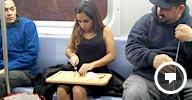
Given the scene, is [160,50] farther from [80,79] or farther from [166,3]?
[80,79]

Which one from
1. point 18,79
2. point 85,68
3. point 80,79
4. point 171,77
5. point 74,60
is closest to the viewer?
point 171,77

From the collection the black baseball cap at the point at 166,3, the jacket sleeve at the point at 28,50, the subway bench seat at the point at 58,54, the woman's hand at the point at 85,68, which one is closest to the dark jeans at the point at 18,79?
the jacket sleeve at the point at 28,50

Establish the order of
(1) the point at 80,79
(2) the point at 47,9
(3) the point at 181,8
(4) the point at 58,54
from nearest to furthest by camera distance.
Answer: (3) the point at 181,8 < (1) the point at 80,79 < (4) the point at 58,54 < (2) the point at 47,9

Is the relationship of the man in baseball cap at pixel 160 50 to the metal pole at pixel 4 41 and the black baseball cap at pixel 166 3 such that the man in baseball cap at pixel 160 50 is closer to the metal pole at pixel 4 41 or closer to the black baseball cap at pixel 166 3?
the black baseball cap at pixel 166 3

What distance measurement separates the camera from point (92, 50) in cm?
274

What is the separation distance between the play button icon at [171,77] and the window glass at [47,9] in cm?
130

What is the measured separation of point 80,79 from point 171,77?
69cm

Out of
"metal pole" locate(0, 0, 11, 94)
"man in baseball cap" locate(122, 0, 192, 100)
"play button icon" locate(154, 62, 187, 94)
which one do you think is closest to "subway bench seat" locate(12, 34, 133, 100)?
"man in baseball cap" locate(122, 0, 192, 100)

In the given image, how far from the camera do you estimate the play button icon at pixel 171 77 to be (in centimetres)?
218

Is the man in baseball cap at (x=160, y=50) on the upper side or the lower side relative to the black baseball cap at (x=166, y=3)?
lower

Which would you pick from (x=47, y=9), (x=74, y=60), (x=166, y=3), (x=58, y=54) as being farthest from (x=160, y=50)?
(x=47, y=9)

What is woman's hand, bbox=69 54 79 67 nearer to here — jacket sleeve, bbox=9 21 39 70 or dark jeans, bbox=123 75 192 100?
jacket sleeve, bbox=9 21 39 70

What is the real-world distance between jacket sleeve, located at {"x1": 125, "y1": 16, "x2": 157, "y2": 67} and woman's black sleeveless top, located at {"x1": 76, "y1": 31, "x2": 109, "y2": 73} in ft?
1.11

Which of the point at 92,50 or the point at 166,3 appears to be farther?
the point at 92,50
